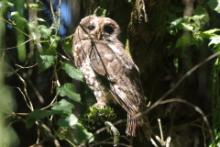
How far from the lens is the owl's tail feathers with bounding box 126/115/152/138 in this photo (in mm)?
2387

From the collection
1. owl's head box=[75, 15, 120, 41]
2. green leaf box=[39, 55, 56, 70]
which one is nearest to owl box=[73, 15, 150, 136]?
owl's head box=[75, 15, 120, 41]

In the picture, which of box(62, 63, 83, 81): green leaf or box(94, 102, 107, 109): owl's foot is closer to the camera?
box(62, 63, 83, 81): green leaf

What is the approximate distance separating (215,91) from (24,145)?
3.35ft

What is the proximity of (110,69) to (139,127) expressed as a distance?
1.31 feet

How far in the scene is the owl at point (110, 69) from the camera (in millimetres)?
2529

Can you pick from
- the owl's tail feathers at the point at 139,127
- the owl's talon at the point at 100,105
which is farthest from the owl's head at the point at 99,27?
the owl's tail feathers at the point at 139,127

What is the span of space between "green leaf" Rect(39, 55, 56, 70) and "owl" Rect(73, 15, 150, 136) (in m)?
0.72

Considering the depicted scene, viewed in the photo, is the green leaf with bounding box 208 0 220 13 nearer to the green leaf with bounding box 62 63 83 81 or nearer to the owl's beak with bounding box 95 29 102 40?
the green leaf with bounding box 62 63 83 81

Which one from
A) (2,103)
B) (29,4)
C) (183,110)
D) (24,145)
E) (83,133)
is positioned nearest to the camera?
(2,103)

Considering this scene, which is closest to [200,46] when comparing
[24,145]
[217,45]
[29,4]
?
[217,45]

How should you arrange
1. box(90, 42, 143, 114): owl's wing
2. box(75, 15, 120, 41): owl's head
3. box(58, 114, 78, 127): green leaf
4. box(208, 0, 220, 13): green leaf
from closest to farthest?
box(58, 114, 78, 127): green leaf → box(208, 0, 220, 13): green leaf → box(90, 42, 143, 114): owl's wing → box(75, 15, 120, 41): owl's head

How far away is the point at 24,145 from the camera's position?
2602 mm

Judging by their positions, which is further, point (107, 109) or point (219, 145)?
point (107, 109)

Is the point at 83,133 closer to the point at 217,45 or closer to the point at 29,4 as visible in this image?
the point at 29,4
